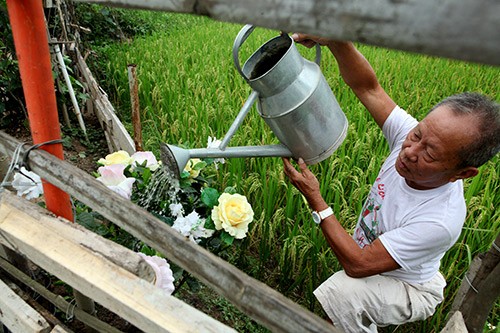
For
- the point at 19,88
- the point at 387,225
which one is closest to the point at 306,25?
the point at 387,225

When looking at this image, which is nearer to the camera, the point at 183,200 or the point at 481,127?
the point at 481,127

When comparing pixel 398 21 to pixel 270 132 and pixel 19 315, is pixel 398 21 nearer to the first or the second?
pixel 19 315

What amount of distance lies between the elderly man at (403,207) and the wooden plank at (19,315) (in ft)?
3.04

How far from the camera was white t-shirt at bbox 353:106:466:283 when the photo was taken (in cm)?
124

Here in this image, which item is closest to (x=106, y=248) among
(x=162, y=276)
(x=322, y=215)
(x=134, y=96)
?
(x=162, y=276)

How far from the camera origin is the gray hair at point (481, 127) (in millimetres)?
1131

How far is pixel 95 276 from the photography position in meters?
0.93

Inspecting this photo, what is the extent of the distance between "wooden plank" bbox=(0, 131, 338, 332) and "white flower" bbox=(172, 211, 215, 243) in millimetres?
426

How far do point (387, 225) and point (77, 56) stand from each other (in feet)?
10.1

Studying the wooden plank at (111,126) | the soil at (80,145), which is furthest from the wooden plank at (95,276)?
the soil at (80,145)

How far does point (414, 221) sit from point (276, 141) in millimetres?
1415

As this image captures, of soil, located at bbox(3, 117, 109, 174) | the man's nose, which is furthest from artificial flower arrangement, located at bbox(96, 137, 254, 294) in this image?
soil, located at bbox(3, 117, 109, 174)

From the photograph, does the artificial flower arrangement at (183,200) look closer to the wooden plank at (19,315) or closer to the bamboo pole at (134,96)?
the wooden plank at (19,315)

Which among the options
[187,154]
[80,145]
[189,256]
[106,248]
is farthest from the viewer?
[80,145]
